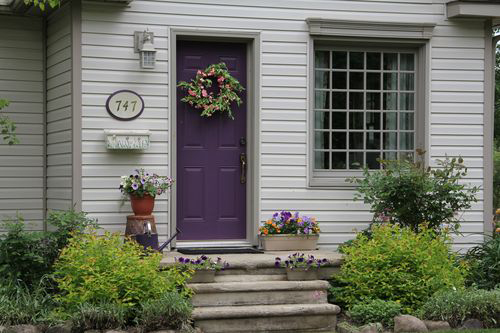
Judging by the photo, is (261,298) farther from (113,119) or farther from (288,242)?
A: (113,119)

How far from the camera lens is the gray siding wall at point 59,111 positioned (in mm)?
9250

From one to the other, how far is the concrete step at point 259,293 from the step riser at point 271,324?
0.27 metres

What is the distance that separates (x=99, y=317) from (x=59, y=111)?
3.14 meters

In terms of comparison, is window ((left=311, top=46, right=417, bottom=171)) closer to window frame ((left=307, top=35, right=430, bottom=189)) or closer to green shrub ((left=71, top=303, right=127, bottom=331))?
window frame ((left=307, top=35, right=430, bottom=189))

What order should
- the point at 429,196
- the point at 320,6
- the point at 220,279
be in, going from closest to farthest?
the point at 220,279
the point at 429,196
the point at 320,6

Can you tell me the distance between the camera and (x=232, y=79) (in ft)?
31.4

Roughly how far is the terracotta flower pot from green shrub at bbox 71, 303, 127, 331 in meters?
1.74

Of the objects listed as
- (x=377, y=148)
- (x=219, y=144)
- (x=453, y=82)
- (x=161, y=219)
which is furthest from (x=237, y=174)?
(x=453, y=82)

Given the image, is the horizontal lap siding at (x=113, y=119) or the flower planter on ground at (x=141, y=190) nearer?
the flower planter on ground at (x=141, y=190)

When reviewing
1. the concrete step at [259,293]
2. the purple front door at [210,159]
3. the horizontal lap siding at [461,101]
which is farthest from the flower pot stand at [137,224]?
the horizontal lap siding at [461,101]

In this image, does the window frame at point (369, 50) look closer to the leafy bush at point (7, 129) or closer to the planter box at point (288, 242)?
Result: the planter box at point (288, 242)

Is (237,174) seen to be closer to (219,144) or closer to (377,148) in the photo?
(219,144)

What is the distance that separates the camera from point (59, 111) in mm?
9602

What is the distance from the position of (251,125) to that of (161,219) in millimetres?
1480
